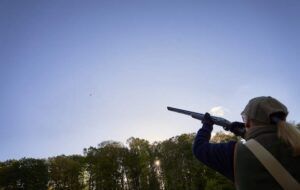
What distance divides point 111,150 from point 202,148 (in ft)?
255

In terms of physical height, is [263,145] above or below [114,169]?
below

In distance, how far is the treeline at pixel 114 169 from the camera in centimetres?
7306

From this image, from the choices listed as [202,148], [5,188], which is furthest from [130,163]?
[202,148]

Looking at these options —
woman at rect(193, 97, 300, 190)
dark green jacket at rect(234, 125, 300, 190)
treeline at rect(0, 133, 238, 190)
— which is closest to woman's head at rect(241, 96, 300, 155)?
woman at rect(193, 97, 300, 190)

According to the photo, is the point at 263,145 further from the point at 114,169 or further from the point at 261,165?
the point at 114,169

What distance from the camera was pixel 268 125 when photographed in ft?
12.1

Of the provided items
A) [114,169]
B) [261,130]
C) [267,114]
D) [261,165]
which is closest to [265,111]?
[267,114]

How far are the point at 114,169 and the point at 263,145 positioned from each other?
77.3 meters

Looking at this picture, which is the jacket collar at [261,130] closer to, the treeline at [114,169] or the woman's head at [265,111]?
the woman's head at [265,111]

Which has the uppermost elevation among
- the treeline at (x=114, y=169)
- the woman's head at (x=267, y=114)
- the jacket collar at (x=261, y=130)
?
the treeline at (x=114, y=169)

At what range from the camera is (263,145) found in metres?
3.50

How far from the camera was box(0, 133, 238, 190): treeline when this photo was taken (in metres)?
73.1

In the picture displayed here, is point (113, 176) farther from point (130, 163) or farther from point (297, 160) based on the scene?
point (297, 160)

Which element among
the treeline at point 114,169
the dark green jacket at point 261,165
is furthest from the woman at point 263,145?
the treeline at point 114,169
